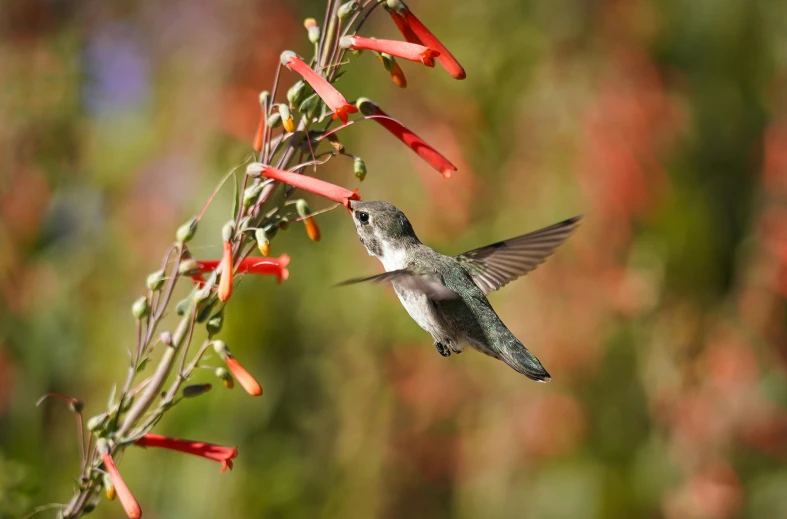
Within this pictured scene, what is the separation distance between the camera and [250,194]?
6.34ft

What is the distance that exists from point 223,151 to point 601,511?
10.9 ft

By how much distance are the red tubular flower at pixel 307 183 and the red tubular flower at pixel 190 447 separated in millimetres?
607

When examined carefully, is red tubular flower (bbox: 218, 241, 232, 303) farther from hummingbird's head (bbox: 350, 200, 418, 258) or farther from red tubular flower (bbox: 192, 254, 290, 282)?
hummingbird's head (bbox: 350, 200, 418, 258)

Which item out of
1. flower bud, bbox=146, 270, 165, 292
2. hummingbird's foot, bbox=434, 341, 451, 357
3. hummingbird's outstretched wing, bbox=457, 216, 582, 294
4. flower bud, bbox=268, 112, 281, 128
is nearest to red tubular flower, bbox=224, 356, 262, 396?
flower bud, bbox=146, 270, 165, 292

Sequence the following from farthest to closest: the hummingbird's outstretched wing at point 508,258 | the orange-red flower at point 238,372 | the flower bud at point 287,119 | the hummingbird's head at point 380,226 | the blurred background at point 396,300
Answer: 1. the blurred background at point 396,300
2. the hummingbird's outstretched wing at point 508,258
3. the hummingbird's head at point 380,226
4. the orange-red flower at point 238,372
5. the flower bud at point 287,119

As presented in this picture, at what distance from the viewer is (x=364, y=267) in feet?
17.2

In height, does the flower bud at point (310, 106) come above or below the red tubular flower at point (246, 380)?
above

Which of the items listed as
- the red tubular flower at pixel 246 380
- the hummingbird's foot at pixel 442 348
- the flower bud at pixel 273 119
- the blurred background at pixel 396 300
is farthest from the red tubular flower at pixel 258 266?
the blurred background at pixel 396 300

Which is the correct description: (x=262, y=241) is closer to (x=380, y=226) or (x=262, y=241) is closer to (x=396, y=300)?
(x=380, y=226)

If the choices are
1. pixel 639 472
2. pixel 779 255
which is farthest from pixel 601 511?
pixel 779 255

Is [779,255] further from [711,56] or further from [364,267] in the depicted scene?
[711,56]

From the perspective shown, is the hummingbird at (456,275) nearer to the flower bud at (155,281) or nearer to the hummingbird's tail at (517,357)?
the hummingbird's tail at (517,357)

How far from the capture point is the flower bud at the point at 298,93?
1964 mm

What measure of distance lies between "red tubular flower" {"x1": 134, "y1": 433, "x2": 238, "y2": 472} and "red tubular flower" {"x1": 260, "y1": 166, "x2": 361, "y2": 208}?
61cm
